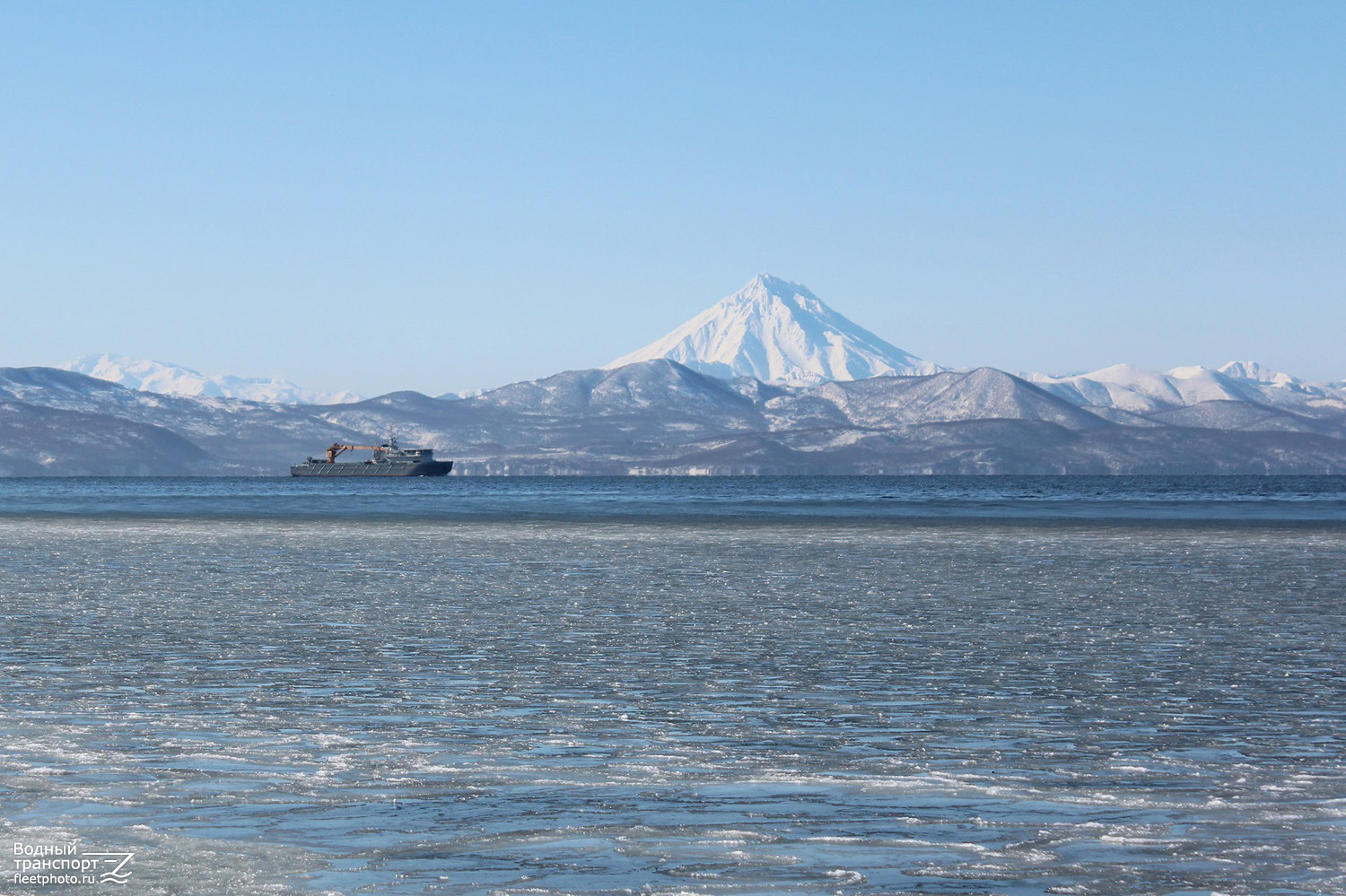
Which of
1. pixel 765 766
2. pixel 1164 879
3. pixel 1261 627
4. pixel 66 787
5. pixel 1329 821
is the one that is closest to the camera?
pixel 1164 879

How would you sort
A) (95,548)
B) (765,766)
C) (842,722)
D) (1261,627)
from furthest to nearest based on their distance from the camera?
(95,548) < (1261,627) < (842,722) < (765,766)

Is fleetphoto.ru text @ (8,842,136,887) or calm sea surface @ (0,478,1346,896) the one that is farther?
calm sea surface @ (0,478,1346,896)

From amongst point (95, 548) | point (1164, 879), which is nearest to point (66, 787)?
point (1164, 879)

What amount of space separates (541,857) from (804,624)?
21239mm

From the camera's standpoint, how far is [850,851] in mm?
13648

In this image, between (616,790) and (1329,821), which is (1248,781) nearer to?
(1329,821)

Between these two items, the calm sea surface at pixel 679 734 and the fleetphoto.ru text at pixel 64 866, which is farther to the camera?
the calm sea surface at pixel 679 734

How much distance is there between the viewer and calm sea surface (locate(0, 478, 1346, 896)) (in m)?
13.3

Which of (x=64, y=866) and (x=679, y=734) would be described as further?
(x=679, y=734)

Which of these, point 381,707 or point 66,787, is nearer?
point 66,787

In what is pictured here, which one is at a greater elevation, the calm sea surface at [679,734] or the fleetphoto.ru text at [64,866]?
the calm sea surface at [679,734]

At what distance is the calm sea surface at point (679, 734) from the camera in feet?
43.7

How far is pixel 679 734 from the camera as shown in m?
19.7

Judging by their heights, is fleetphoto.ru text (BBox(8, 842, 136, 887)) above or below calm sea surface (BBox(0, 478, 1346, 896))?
below
